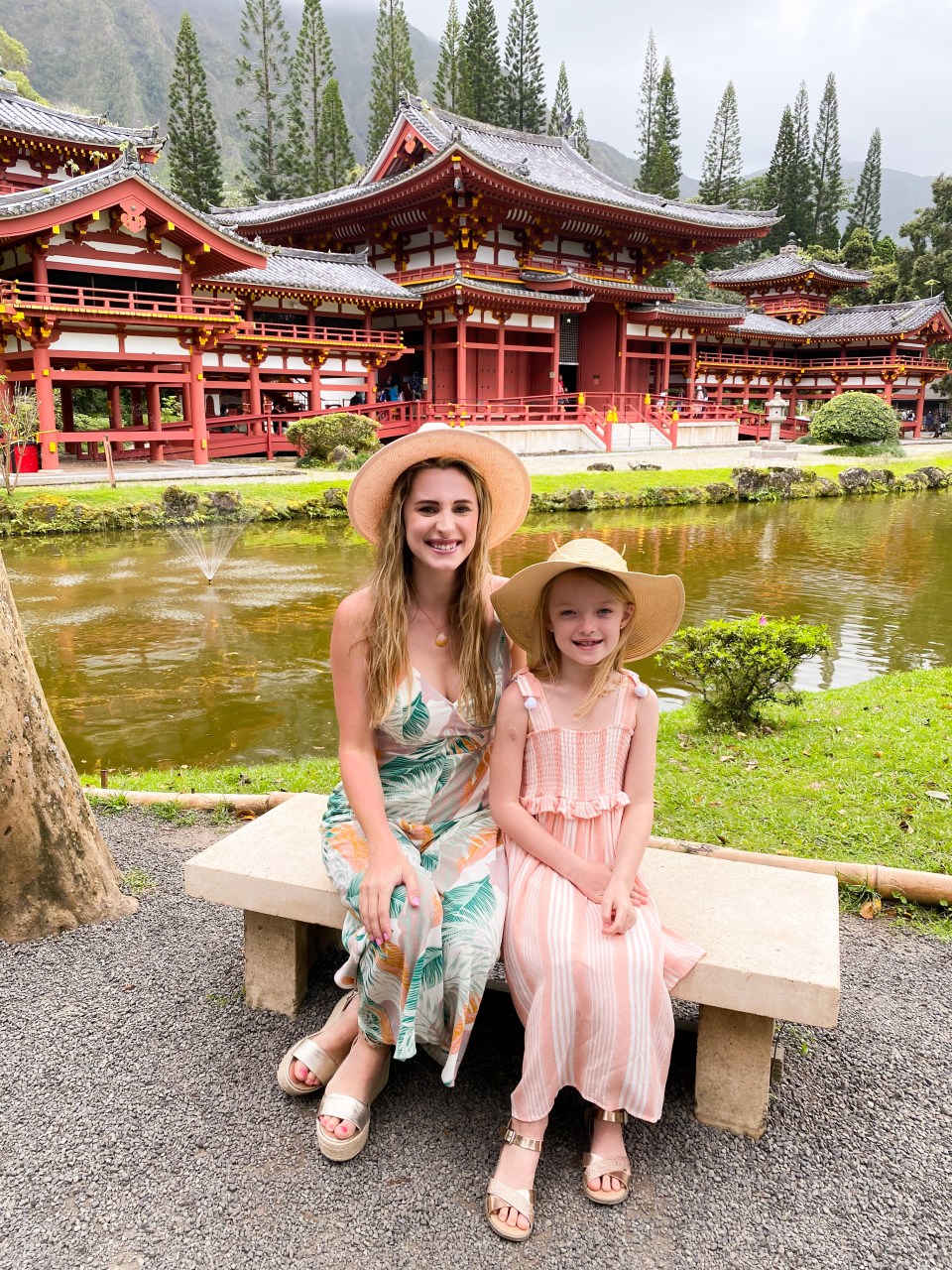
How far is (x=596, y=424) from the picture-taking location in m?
23.6

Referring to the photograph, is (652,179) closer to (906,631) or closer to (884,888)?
(906,631)

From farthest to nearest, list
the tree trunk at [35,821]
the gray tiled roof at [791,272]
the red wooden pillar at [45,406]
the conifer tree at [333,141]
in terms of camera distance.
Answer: the conifer tree at [333,141]
the gray tiled roof at [791,272]
the red wooden pillar at [45,406]
the tree trunk at [35,821]

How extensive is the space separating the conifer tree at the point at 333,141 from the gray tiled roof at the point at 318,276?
18.9 metres

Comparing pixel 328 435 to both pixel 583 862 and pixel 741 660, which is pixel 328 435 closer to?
pixel 741 660

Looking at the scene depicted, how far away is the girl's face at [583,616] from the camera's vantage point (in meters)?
2.27

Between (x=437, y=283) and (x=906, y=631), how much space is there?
16.9 meters

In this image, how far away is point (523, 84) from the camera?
44.1 meters

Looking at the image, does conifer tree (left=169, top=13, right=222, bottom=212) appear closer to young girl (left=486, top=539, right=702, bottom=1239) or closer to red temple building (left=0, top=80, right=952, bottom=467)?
red temple building (left=0, top=80, right=952, bottom=467)

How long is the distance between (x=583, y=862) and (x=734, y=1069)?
1.95 ft

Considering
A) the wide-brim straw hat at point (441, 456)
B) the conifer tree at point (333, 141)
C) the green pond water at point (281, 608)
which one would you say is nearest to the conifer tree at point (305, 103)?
the conifer tree at point (333, 141)

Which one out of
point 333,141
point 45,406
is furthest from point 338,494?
point 333,141

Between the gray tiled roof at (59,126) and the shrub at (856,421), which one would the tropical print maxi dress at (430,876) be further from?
the shrub at (856,421)

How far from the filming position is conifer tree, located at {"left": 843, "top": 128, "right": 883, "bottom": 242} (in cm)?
5328

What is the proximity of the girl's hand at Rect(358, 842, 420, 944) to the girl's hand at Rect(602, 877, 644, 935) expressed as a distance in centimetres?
43
